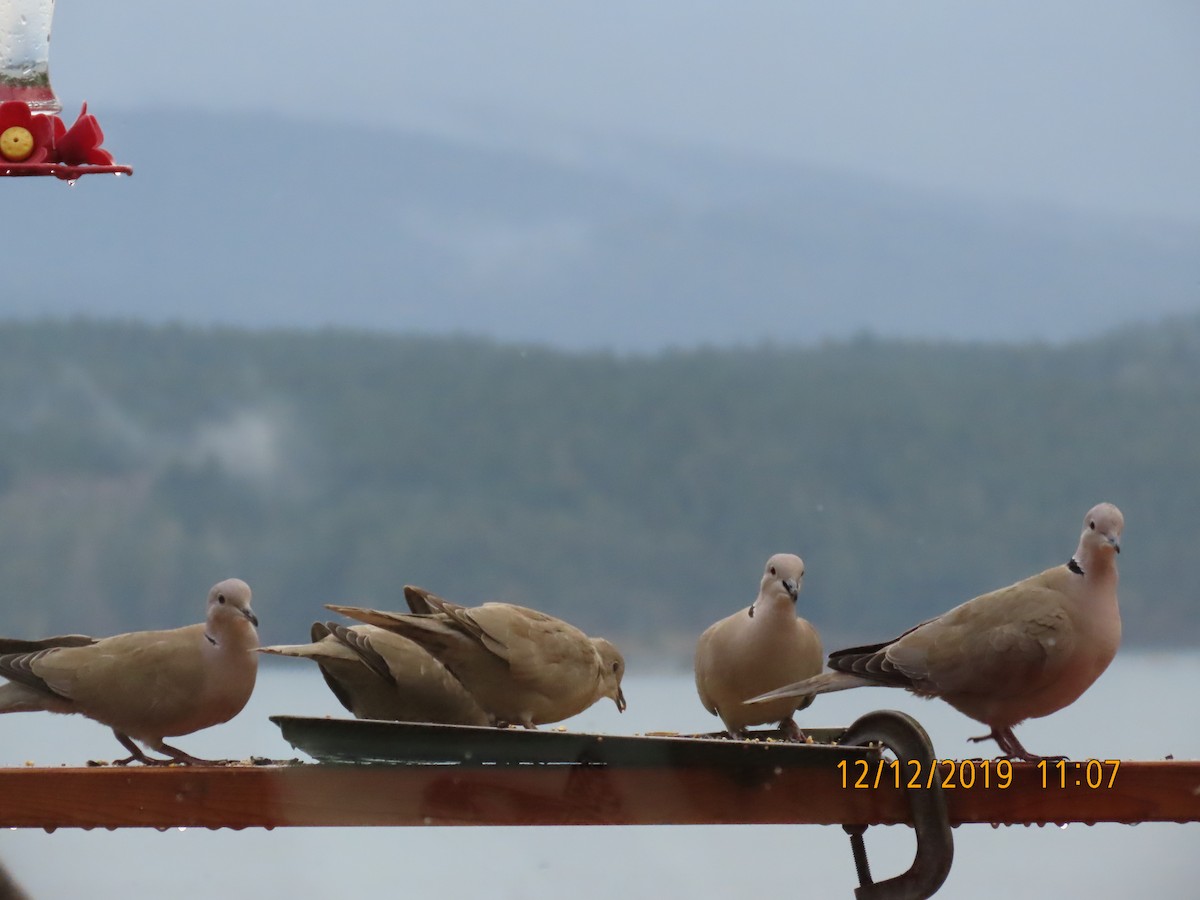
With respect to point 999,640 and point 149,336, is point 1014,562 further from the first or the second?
point 149,336

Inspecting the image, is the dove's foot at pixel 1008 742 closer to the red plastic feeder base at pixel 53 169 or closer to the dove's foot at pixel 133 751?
the dove's foot at pixel 133 751

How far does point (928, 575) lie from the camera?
10.6 ft

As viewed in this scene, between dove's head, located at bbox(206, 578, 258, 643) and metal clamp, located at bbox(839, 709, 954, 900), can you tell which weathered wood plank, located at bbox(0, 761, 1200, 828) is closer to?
metal clamp, located at bbox(839, 709, 954, 900)

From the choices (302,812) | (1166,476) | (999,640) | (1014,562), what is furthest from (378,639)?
(1166,476)

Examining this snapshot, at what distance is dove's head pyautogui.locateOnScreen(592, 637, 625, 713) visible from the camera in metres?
1.79

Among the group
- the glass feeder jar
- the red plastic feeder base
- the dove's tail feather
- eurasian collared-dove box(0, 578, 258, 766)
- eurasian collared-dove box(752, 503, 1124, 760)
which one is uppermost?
the glass feeder jar

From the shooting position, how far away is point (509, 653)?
5.50 ft

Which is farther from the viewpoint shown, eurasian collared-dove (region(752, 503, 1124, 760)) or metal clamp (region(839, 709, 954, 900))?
eurasian collared-dove (region(752, 503, 1124, 760))

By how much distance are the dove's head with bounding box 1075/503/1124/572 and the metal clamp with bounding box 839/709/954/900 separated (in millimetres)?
367

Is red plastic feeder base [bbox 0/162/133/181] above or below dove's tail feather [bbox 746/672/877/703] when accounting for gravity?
above

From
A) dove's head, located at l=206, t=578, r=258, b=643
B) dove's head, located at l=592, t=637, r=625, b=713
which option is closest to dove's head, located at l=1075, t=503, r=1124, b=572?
dove's head, located at l=592, t=637, r=625, b=713

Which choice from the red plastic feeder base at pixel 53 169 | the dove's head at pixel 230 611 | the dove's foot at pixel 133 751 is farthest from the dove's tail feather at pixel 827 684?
the red plastic feeder base at pixel 53 169
